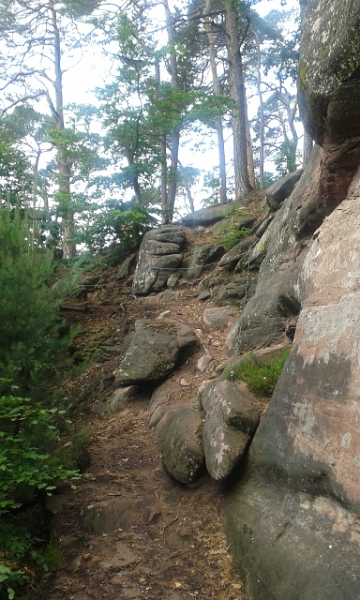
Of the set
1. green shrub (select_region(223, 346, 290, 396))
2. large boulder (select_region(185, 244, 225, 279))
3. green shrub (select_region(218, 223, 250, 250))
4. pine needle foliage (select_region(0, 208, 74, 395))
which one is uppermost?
green shrub (select_region(218, 223, 250, 250))

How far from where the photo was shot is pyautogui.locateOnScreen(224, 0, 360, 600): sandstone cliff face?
129 inches

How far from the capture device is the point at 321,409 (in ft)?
12.6

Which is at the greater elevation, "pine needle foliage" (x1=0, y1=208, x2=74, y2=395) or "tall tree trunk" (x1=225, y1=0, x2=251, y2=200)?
"tall tree trunk" (x1=225, y1=0, x2=251, y2=200)

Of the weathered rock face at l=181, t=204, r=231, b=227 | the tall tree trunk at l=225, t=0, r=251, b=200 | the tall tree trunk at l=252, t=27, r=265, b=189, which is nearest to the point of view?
the weathered rock face at l=181, t=204, r=231, b=227

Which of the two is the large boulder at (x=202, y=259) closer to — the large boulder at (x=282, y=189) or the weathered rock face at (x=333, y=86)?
the large boulder at (x=282, y=189)

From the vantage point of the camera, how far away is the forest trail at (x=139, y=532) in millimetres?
3836

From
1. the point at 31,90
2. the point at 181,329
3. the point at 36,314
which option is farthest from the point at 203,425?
the point at 31,90

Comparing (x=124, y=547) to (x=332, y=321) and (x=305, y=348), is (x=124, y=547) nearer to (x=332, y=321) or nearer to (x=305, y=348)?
(x=305, y=348)

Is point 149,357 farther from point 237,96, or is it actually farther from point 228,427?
point 237,96

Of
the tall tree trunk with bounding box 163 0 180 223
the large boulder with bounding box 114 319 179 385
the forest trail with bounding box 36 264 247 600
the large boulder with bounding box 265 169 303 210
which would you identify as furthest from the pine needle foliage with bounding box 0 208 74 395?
the tall tree trunk with bounding box 163 0 180 223

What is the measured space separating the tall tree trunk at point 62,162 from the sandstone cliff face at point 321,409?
8.76 metres

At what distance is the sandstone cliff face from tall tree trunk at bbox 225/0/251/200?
982cm

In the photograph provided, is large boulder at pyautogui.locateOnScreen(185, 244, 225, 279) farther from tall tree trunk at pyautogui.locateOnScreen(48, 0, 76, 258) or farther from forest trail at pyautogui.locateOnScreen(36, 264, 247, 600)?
forest trail at pyautogui.locateOnScreen(36, 264, 247, 600)

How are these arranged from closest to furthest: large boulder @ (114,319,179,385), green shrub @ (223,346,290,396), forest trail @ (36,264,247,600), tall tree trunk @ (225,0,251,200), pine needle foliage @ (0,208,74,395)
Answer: forest trail @ (36,264,247,600)
pine needle foliage @ (0,208,74,395)
green shrub @ (223,346,290,396)
large boulder @ (114,319,179,385)
tall tree trunk @ (225,0,251,200)
